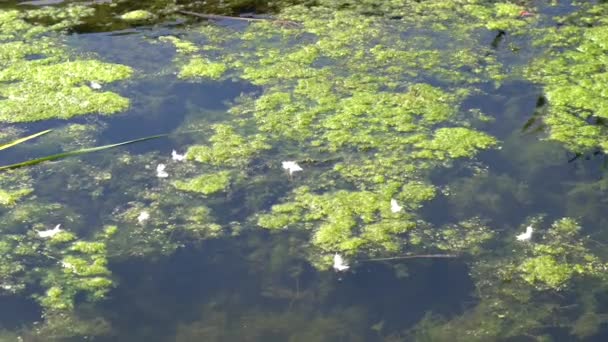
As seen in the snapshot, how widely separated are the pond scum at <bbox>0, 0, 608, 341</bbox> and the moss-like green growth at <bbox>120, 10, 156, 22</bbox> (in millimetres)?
22

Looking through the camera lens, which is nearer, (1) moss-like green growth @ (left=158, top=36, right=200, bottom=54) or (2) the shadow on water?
(2) the shadow on water

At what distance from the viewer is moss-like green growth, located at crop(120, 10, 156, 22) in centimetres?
620

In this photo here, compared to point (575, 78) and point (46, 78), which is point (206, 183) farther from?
point (575, 78)

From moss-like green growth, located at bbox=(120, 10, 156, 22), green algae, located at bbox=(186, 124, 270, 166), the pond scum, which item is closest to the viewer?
the pond scum

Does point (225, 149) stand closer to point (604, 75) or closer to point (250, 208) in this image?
point (250, 208)

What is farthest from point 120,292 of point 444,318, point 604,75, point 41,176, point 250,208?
point 604,75

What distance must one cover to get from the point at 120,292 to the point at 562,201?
7.13 feet

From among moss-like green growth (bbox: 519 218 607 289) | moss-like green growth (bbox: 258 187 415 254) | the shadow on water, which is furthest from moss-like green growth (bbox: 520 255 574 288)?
moss-like green growth (bbox: 258 187 415 254)

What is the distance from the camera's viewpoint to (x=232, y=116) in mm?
4898

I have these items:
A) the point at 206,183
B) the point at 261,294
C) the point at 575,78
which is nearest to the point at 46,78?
the point at 206,183

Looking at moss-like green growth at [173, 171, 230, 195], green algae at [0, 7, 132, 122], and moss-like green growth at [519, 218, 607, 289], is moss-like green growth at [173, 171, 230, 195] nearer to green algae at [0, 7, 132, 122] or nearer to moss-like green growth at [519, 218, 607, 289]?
green algae at [0, 7, 132, 122]

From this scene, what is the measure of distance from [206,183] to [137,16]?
242cm

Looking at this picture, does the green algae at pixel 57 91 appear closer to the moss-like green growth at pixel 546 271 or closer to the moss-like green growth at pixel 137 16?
the moss-like green growth at pixel 137 16

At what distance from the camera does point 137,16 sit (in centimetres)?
623
